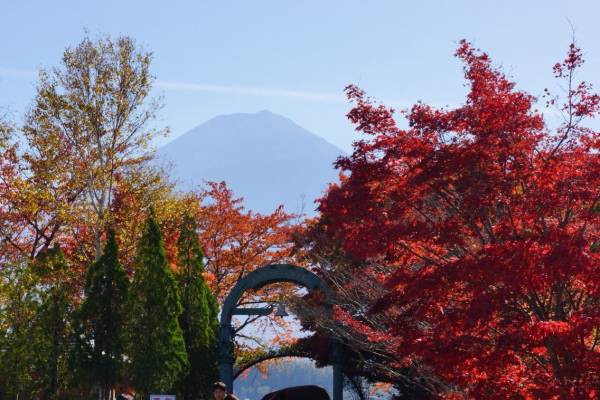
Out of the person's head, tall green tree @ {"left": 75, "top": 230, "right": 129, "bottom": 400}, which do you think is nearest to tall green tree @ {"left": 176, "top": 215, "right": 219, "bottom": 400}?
tall green tree @ {"left": 75, "top": 230, "right": 129, "bottom": 400}

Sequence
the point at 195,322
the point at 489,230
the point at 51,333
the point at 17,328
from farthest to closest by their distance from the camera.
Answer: the point at 51,333
the point at 17,328
the point at 195,322
the point at 489,230

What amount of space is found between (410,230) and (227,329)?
A: 11265mm

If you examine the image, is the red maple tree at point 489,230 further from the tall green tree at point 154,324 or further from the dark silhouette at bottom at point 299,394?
the tall green tree at point 154,324

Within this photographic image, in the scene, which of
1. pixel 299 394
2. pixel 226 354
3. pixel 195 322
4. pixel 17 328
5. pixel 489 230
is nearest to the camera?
pixel 489 230

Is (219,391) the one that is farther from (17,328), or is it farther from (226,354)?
(17,328)

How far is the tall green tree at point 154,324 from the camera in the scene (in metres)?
21.0

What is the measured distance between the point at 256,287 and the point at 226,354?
6.29 ft

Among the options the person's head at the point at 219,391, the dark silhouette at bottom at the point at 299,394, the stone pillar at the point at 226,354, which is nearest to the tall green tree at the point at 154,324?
the stone pillar at the point at 226,354

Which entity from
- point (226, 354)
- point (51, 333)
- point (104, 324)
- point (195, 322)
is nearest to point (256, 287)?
point (226, 354)

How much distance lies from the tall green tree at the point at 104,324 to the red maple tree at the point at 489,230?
457 inches

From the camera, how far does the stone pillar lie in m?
21.1

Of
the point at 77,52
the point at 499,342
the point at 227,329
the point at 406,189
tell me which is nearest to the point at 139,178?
the point at 77,52

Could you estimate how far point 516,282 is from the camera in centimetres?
971

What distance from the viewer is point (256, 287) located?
21141mm
